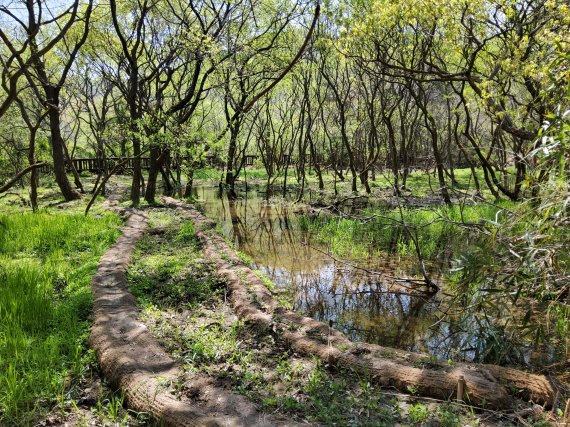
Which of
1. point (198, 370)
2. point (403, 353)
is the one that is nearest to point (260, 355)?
point (198, 370)

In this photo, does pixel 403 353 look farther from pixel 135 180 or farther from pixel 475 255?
pixel 135 180

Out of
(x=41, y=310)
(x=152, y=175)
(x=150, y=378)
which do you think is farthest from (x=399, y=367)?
(x=152, y=175)

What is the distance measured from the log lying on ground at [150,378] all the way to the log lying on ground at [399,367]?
131 cm

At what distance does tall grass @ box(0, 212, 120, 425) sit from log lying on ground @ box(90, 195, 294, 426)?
26 cm

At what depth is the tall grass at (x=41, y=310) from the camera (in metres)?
3.47

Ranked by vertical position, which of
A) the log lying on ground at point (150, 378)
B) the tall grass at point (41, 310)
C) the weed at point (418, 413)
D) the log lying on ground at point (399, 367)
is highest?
the tall grass at point (41, 310)

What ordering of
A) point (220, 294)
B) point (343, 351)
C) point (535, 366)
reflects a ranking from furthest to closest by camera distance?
point (220, 294) → point (535, 366) → point (343, 351)

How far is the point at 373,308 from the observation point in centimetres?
743

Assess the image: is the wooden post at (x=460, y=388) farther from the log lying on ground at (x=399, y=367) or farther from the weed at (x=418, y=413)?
the weed at (x=418, y=413)

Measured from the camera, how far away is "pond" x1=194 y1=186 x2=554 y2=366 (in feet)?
17.4

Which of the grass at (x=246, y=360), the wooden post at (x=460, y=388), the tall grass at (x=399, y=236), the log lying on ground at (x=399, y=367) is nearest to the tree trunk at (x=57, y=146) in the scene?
the tall grass at (x=399, y=236)

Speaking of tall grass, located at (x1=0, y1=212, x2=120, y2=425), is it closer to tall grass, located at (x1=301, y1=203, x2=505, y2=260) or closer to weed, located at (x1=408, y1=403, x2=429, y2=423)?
weed, located at (x1=408, y1=403, x2=429, y2=423)

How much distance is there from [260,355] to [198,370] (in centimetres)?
83

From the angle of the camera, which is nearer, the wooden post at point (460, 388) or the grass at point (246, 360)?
the grass at point (246, 360)
